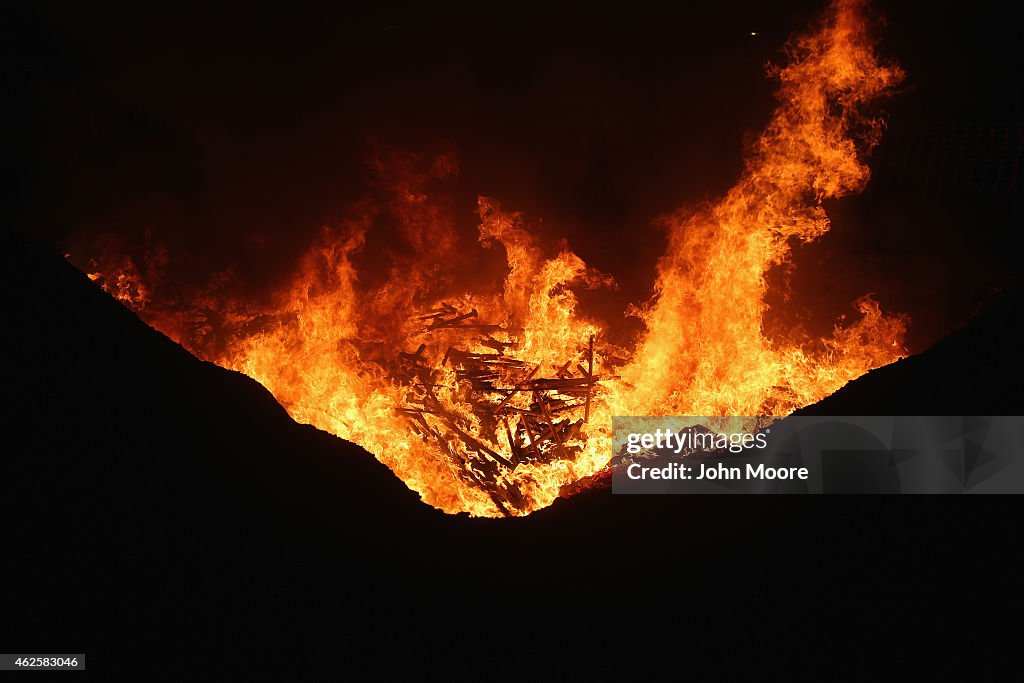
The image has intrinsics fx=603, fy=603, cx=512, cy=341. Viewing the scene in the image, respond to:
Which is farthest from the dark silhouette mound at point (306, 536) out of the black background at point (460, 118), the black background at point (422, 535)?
the black background at point (460, 118)

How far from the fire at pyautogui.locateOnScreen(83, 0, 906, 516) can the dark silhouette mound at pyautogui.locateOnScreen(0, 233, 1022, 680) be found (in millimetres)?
2498

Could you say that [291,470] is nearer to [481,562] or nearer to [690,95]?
[481,562]

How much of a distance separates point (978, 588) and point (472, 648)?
9.51 feet

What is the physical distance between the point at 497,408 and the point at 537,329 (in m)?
1.54

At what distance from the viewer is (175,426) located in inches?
159

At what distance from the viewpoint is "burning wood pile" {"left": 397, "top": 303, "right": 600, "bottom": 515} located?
6.81m

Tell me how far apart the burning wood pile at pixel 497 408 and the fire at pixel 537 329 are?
3cm

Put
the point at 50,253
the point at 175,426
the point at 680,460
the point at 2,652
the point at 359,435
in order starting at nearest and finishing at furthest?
1. the point at 2,652
2. the point at 175,426
3. the point at 50,253
4. the point at 680,460
5. the point at 359,435

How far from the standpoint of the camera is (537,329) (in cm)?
837

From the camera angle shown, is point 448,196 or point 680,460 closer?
point 680,460

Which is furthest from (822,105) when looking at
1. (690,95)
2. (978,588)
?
(978,588)

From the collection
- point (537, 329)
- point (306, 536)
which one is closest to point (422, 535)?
point (306, 536)

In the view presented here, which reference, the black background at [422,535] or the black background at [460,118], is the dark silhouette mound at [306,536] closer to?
the black background at [422,535]

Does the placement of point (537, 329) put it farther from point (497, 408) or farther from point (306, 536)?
point (306, 536)
